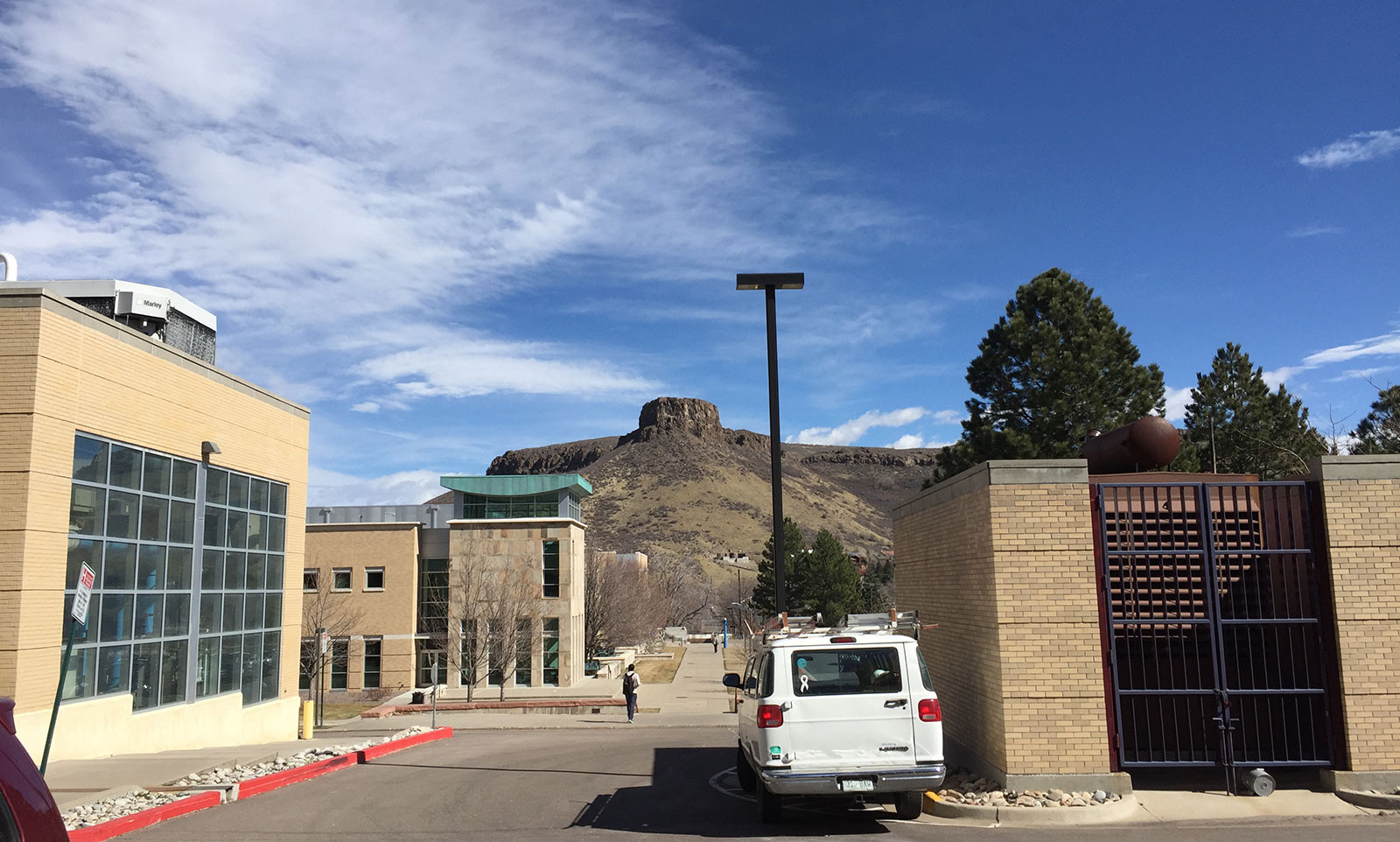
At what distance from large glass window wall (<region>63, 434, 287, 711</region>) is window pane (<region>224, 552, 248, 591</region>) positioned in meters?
0.03

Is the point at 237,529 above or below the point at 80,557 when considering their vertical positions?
above

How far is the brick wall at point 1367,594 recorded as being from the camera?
10453 mm

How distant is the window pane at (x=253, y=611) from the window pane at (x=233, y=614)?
8.2 inches

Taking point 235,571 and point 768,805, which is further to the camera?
point 235,571

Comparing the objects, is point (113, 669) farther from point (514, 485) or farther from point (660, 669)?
point (660, 669)

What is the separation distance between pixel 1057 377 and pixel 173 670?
27119mm

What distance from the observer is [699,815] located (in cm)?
1106

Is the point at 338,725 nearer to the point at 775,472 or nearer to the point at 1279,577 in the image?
the point at 775,472

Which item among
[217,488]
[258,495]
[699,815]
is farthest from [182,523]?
[699,815]

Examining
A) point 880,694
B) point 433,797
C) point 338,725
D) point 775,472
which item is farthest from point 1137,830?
point 338,725

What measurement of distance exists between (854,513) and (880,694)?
173552mm

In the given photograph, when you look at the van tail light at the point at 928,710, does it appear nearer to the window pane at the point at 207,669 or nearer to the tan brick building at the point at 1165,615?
the tan brick building at the point at 1165,615

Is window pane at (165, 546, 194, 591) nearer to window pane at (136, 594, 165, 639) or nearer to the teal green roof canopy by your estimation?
window pane at (136, 594, 165, 639)

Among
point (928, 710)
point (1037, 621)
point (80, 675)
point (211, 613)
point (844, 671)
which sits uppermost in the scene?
point (1037, 621)
